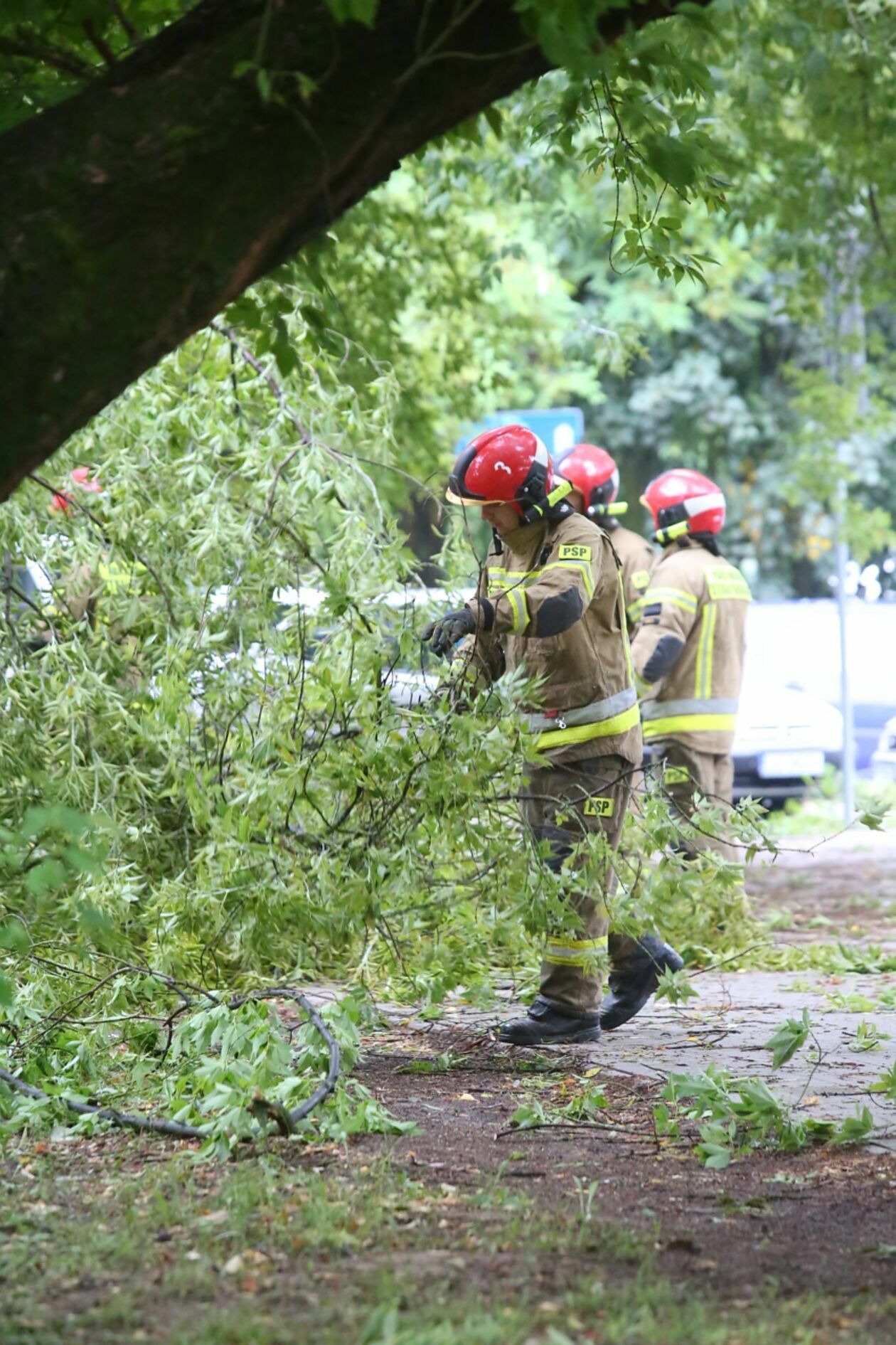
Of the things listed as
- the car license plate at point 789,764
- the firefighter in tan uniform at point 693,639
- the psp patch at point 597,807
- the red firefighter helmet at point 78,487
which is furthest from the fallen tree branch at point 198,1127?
the car license plate at point 789,764

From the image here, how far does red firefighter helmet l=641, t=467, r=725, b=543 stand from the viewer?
880 centimetres

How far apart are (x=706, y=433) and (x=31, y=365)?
70.2 ft

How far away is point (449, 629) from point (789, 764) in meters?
10.6

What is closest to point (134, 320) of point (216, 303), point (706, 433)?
point (216, 303)

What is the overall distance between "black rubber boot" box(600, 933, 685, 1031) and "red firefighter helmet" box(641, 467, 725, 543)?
3.06 meters

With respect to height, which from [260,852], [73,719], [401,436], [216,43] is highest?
[401,436]

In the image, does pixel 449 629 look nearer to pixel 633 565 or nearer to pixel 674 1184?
pixel 674 1184

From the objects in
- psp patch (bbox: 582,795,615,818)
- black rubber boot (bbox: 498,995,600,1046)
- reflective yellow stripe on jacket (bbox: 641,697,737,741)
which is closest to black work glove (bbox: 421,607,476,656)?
psp patch (bbox: 582,795,615,818)

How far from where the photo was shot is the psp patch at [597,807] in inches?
233

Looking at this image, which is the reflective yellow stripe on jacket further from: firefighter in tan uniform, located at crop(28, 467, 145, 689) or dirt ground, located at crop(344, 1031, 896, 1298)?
dirt ground, located at crop(344, 1031, 896, 1298)

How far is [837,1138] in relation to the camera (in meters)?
4.53

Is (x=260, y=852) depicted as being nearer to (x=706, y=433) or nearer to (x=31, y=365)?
(x=31, y=365)

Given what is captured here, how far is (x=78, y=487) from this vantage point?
6477 mm

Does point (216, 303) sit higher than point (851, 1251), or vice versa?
point (216, 303)
